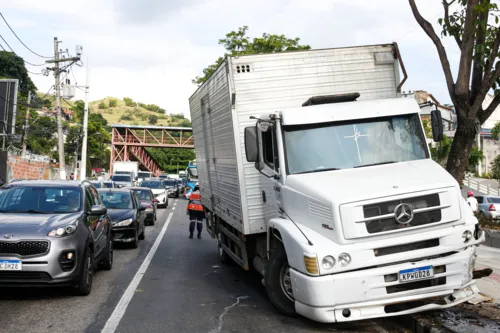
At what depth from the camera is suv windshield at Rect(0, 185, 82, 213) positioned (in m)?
9.16

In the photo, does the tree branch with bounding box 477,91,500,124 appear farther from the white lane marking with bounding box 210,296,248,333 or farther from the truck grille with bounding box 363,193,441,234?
the white lane marking with bounding box 210,296,248,333

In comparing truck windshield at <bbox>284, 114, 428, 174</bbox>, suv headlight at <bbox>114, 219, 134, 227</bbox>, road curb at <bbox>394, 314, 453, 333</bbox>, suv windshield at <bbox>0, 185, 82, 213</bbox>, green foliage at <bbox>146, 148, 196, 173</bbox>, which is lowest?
road curb at <bbox>394, 314, 453, 333</bbox>

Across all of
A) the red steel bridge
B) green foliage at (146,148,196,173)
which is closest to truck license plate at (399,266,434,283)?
the red steel bridge

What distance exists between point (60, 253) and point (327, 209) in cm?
384

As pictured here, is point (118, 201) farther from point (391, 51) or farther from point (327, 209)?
point (327, 209)

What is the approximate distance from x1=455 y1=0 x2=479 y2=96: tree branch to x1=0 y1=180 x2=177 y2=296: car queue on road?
5.82m

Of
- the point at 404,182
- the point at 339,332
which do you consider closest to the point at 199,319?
the point at 339,332

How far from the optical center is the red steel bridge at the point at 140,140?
92.2 metres

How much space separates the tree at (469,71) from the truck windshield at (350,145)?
1.44 meters

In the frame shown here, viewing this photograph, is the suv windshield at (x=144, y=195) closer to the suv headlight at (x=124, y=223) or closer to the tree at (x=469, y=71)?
the suv headlight at (x=124, y=223)

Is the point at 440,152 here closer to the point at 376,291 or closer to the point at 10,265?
the point at 376,291

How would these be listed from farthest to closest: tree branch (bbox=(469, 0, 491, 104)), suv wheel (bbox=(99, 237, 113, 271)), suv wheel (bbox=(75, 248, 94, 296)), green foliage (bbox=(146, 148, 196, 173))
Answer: green foliage (bbox=(146, 148, 196, 173)) → suv wheel (bbox=(99, 237, 113, 271)) → suv wheel (bbox=(75, 248, 94, 296)) → tree branch (bbox=(469, 0, 491, 104))

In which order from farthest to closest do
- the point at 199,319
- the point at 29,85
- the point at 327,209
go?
1. the point at 29,85
2. the point at 199,319
3. the point at 327,209

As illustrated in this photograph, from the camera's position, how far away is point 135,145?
3644 inches
